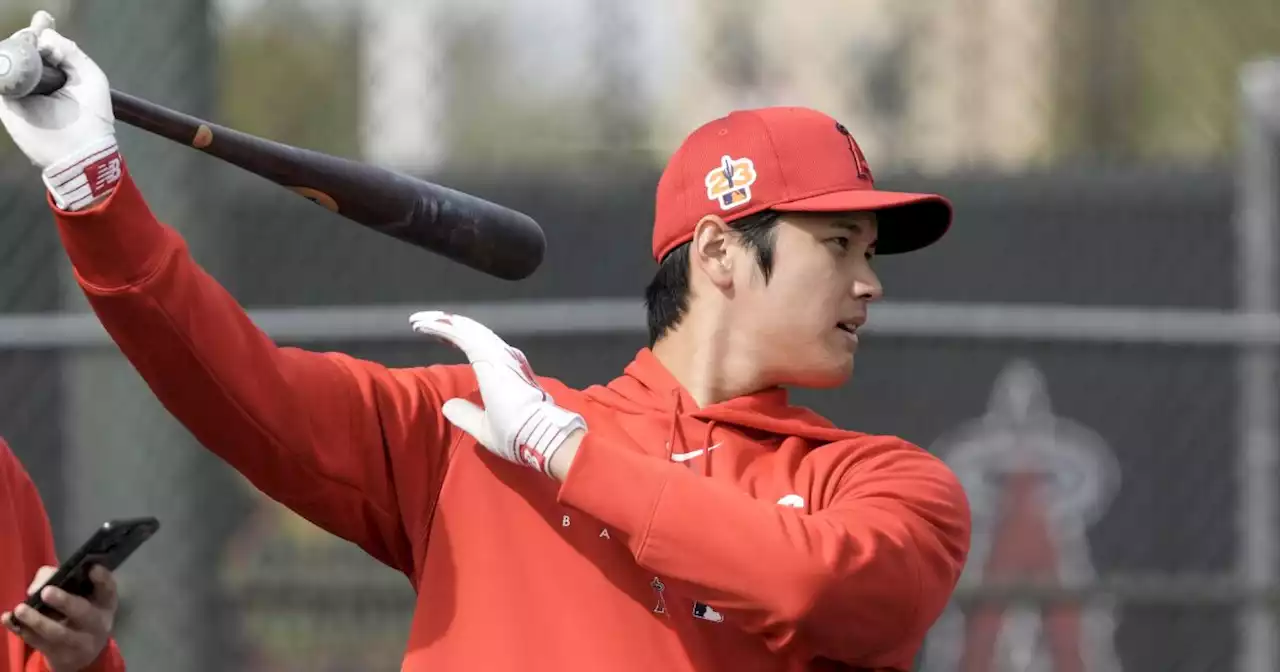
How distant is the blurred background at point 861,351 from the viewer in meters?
3.80

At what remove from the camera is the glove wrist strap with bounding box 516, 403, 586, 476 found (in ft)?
7.29

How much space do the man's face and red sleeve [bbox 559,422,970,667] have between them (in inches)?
10.7

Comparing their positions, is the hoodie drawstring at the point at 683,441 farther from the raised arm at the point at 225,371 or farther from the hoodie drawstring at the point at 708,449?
the raised arm at the point at 225,371

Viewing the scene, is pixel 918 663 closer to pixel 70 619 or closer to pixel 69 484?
pixel 69 484

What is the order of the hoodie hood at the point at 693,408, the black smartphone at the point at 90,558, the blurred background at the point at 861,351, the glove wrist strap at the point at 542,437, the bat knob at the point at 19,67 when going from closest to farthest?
the bat knob at the point at 19,67 < the glove wrist strap at the point at 542,437 < the black smartphone at the point at 90,558 < the hoodie hood at the point at 693,408 < the blurred background at the point at 861,351

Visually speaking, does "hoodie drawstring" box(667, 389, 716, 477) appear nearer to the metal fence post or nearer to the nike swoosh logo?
the nike swoosh logo

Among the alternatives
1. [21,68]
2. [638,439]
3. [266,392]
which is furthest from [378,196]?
[21,68]

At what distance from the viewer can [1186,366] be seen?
181 inches

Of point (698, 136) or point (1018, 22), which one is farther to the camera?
point (1018, 22)

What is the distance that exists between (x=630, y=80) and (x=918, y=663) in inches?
67.1

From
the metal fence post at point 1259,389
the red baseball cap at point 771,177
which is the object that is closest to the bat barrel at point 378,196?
the red baseball cap at point 771,177

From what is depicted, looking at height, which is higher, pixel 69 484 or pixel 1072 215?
pixel 1072 215

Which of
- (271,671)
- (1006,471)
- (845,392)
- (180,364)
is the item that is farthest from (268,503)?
Answer: (180,364)

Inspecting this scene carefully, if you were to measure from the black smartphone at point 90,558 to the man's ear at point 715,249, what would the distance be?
800mm
